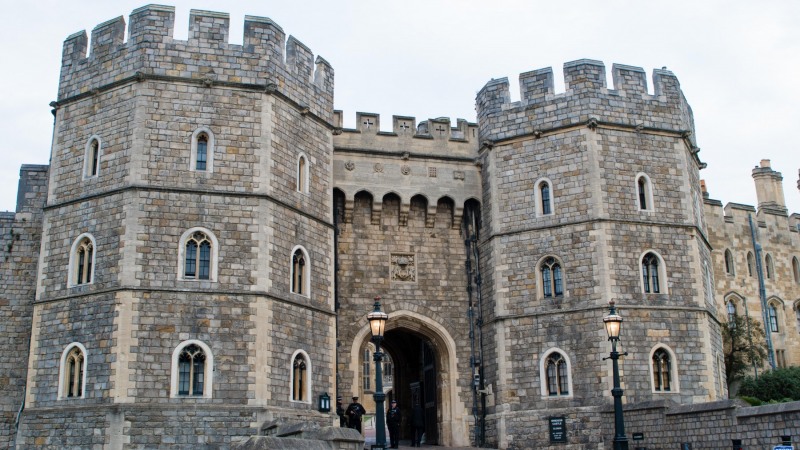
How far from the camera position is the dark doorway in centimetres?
2650

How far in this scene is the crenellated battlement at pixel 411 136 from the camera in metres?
25.8

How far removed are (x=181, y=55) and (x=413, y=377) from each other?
12854 millimetres

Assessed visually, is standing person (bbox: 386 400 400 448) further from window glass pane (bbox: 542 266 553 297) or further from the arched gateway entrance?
window glass pane (bbox: 542 266 553 297)

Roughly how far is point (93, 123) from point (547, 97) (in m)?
12.0

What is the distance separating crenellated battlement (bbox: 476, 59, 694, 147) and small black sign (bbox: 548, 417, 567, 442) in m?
Result: 7.78

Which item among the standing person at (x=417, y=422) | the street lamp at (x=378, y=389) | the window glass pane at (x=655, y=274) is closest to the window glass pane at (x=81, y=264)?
the street lamp at (x=378, y=389)

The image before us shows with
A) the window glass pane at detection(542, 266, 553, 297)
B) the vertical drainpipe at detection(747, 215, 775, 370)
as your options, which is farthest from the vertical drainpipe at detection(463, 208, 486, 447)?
the vertical drainpipe at detection(747, 215, 775, 370)

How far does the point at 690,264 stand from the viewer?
79.0ft

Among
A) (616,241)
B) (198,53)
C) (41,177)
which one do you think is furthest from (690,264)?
(41,177)

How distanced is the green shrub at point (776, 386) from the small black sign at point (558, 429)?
844cm

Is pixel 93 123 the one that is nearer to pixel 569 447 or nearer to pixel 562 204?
pixel 562 204

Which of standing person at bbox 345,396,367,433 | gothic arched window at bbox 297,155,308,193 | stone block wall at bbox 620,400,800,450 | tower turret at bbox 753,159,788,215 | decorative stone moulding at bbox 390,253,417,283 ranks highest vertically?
tower turret at bbox 753,159,788,215

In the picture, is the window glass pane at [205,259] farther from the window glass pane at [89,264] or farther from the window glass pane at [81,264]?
the window glass pane at [81,264]

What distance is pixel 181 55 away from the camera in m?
22.0
